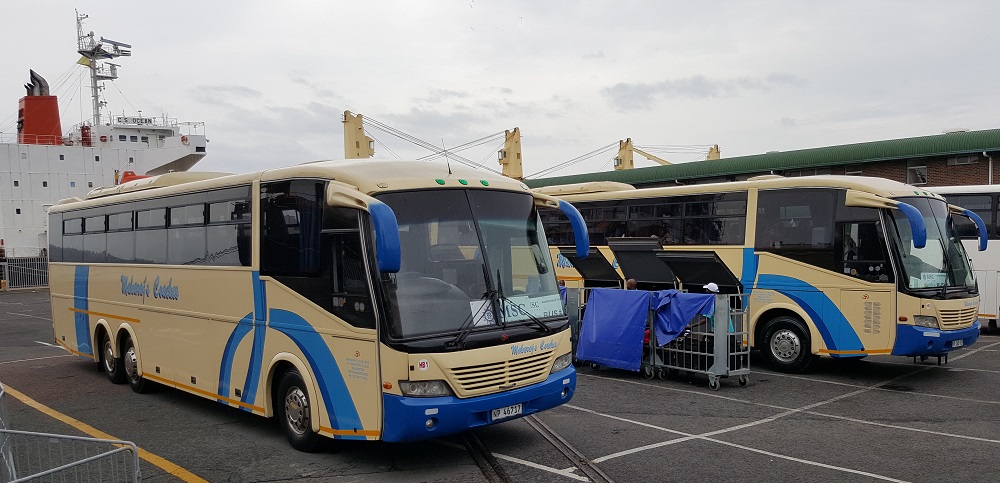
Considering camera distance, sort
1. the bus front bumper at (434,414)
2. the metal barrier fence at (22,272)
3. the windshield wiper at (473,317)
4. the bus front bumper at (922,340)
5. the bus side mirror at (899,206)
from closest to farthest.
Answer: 1. the bus front bumper at (434,414)
2. the windshield wiper at (473,317)
3. the bus side mirror at (899,206)
4. the bus front bumper at (922,340)
5. the metal barrier fence at (22,272)

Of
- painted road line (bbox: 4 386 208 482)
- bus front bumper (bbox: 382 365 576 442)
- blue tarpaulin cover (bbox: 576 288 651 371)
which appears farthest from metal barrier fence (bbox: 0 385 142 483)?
blue tarpaulin cover (bbox: 576 288 651 371)

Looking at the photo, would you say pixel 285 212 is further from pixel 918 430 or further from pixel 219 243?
pixel 918 430

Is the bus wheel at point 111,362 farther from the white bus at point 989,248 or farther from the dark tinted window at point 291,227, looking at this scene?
the white bus at point 989,248

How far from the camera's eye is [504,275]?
699 centimetres

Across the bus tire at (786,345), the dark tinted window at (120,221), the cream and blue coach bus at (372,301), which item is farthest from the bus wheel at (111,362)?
the bus tire at (786,345)

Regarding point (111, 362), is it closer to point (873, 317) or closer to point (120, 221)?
point (120, 221)

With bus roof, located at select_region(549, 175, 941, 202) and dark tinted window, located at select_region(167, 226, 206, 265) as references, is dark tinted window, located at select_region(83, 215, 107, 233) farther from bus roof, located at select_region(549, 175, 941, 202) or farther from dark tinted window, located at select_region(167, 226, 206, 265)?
bus roof, located at select_region(549, 175, 941, 202)

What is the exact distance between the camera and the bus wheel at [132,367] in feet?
35.7

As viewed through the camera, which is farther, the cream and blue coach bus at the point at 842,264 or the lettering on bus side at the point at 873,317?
the lettering on bus side at the point at 873,317

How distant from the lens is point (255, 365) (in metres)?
8.05

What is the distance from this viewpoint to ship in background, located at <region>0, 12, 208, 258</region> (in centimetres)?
3884

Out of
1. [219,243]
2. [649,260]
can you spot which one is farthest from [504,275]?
[649,260]

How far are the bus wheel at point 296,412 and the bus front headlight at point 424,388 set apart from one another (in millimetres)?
1371

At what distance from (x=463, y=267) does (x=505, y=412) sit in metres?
1.36
